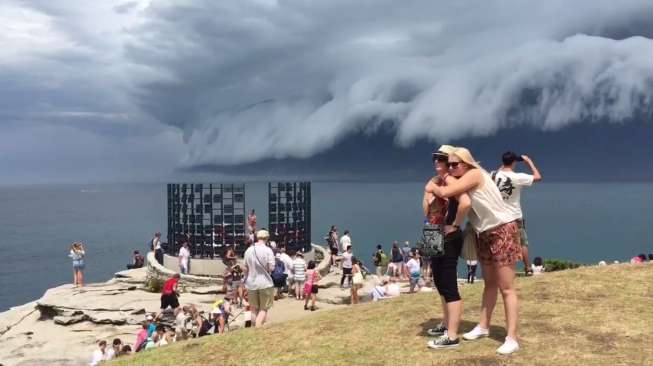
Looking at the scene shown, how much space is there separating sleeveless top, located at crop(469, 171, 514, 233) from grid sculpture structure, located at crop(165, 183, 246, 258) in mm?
20247

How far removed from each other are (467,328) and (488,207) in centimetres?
213

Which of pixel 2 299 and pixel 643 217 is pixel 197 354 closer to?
pixel 2 299

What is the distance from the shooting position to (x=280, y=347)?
7410 millimetres

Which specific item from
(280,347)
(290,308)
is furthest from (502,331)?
(290,308)

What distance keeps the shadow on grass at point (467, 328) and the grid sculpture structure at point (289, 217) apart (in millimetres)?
19128

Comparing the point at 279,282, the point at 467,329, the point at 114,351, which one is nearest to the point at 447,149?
the point at 467,329

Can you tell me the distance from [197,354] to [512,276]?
4.47m

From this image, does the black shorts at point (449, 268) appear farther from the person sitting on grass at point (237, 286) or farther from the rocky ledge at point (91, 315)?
the person sitting on grass at point (237, 286)

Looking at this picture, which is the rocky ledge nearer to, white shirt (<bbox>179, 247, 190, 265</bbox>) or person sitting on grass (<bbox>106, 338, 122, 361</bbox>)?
white shirt (<bbox>179, 247, 190, 265</bbox>)

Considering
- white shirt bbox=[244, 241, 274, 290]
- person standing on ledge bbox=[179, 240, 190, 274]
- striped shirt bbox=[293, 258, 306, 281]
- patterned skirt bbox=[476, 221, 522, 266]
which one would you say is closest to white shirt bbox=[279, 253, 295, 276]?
striped shirt bbox=[293, 258, 306, 281]

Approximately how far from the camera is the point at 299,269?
19.3 meters

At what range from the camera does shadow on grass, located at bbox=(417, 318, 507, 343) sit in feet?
21.9

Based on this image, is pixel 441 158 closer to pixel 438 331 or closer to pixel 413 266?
pixel 438 331

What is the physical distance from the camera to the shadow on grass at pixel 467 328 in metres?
6.68
